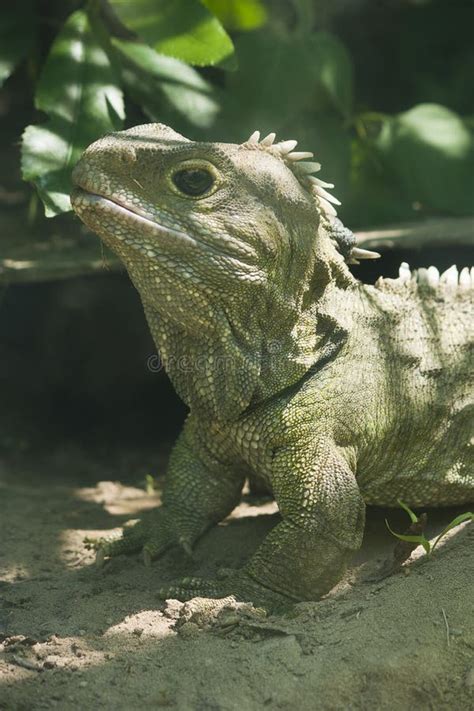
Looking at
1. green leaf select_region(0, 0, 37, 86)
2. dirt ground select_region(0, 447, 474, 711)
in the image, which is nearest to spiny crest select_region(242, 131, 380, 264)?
dirt ground select_region(0, 447, 474, 711)

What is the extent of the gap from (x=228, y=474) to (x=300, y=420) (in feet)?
3.28

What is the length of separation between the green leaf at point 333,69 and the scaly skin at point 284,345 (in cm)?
321

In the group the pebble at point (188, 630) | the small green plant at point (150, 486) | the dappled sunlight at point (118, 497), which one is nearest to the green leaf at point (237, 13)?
the small green plant at point (150, 486)

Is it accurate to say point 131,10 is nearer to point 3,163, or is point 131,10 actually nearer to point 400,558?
point 3,163

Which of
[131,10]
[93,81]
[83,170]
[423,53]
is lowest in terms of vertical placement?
[83,170]

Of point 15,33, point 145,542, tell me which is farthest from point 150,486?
point 15,33

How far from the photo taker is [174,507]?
5.79 meters

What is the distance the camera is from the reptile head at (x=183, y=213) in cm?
459

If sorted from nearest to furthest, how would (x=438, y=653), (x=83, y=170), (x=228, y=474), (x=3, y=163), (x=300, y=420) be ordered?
(x=438, y=653) < (x=83, y=170) < (x=300, y=420) < (x=228, y=474) < (x=3, y=163)

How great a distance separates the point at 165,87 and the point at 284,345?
3097 mm

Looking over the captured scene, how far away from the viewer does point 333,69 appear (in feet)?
26.8

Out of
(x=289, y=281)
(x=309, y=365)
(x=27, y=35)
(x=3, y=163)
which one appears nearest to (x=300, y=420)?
(x=309, y=365)

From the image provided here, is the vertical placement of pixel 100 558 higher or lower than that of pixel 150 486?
lower

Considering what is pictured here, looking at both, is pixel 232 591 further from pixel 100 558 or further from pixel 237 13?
pixel 237 13
